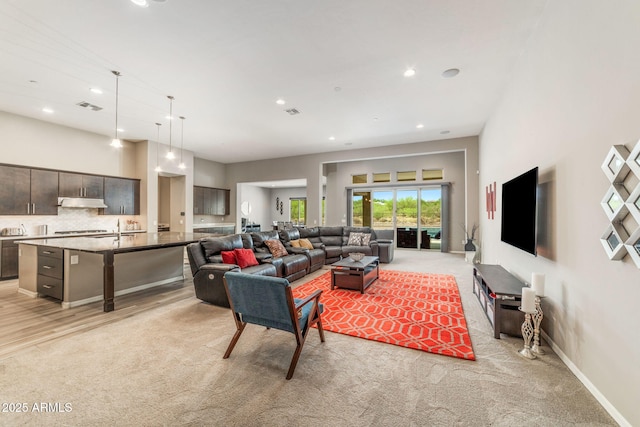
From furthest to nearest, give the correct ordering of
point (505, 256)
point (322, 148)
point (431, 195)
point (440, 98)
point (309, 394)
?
point (431, 195), point (322, 148), point (440, 98), point (505, 256), point (309, 394)

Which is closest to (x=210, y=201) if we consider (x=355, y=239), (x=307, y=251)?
(x=307, y=251)

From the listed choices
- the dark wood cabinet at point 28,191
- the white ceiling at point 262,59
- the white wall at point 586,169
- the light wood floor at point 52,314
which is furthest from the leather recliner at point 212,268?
the dark wood cabinet at point 28,191

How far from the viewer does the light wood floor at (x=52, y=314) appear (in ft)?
9.27

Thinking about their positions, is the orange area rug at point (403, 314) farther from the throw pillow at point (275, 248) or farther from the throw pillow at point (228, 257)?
the throw pillow at point (228, 257)

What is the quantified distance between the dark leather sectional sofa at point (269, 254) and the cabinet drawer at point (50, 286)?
1.80 m

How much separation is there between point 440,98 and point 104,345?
5.99 meters

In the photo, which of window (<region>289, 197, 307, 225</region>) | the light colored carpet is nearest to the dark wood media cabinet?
the light colored carpet

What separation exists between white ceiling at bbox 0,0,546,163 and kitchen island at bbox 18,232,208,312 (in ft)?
8.35

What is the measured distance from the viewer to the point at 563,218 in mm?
2416

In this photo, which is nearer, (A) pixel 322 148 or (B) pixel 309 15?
(B) pixel 309 15

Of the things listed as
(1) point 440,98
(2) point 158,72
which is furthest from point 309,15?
(1) point 440,98

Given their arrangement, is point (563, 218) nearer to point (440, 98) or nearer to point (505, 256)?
point (505, 256)

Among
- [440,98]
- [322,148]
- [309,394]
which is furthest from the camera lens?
[322,148]

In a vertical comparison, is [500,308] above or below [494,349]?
above
